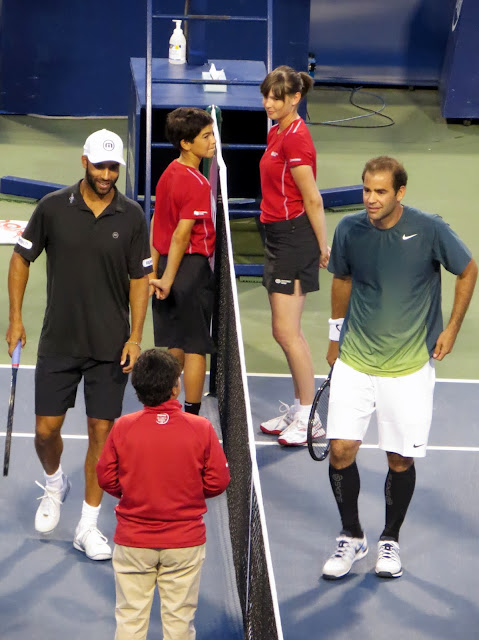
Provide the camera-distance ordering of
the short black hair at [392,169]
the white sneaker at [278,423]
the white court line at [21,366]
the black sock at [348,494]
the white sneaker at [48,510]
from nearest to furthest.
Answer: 1. the short black hair at [392,169]
2. the black sock at [348,494]
3. the white sneaker at [48,510]
4. the white sneaker at [278,423]
5. the white court line at [21,366]

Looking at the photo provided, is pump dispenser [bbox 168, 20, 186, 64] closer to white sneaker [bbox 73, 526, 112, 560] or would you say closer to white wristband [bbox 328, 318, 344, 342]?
white wristband [bbox 328, 318, 344, 342]

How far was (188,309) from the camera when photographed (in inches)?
246

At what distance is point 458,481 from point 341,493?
1.21m

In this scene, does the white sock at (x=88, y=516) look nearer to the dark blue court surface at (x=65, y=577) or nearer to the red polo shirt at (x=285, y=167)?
the dark blue court surface at (x=65, y=577)

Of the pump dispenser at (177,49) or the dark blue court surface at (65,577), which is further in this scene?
the pump dispenser at (177,49)

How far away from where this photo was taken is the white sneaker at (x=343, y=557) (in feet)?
17.1

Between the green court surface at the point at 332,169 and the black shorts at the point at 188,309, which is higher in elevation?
the black shorts at the point at 188,309

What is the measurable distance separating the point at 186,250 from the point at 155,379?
2225 mm

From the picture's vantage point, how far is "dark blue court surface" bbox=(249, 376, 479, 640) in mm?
4934

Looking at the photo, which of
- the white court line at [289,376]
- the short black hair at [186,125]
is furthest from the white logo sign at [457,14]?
the short black hair at [186,125]

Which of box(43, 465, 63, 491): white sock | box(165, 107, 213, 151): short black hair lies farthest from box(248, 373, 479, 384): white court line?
box(43, 465, 63, 491): white sock

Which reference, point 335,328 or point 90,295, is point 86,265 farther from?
point 335,328

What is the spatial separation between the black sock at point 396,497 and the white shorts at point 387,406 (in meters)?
0.14

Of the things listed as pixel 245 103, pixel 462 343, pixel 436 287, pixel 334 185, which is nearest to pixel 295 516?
pixel 436 287
